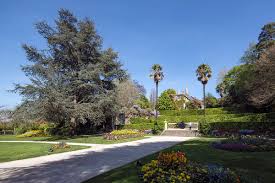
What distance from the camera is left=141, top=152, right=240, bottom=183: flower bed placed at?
17.3 feet

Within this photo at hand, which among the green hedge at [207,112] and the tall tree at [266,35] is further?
the green hedge at [207,112]

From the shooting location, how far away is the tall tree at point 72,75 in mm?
23203

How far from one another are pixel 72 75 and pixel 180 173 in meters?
23.1

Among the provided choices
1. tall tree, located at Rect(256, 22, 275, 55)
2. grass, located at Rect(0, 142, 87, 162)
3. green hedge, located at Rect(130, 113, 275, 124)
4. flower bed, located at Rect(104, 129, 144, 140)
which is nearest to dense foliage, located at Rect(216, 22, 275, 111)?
tall tree, located at Rect(256, 22, 275, 55)

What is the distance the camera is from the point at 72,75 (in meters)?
26.7

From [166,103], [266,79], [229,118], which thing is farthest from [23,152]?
[166,103]

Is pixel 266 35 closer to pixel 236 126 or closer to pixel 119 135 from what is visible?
pixel 236 126

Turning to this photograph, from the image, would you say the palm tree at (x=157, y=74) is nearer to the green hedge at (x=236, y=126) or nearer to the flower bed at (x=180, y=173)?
the green hedge at (x=236, y=126)

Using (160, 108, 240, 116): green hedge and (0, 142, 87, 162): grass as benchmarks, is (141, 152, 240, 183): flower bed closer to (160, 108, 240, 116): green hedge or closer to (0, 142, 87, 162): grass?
(0, 142, 87, 162): grass

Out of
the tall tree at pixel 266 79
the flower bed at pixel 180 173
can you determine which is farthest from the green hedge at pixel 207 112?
the flower bed at pixel 180 173

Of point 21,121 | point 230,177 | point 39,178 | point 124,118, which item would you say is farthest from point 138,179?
point 124,118

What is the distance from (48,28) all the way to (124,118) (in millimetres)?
19250

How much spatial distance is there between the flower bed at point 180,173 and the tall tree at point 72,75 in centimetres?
1799

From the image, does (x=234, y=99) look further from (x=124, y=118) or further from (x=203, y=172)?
(x=203, y=172)
